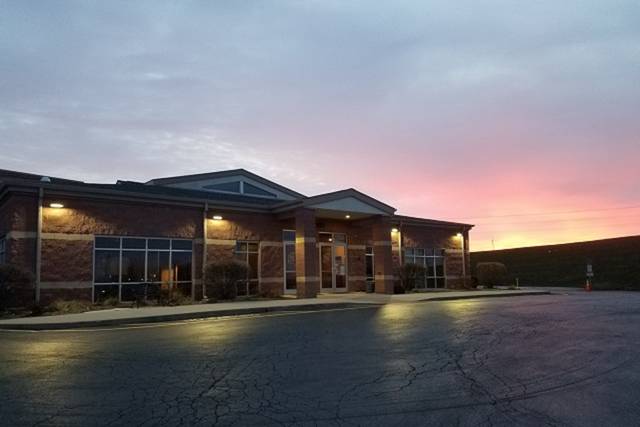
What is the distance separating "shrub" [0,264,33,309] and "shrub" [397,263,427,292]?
63.4ft

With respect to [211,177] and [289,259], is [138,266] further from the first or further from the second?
Answer: [211,177]

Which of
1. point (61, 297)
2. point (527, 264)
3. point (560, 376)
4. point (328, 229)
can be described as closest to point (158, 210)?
point (61, 297)

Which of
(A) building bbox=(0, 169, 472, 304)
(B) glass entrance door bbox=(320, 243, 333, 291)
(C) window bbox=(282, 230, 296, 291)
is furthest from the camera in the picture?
(B) glass entrance door bbox=(320, 243, 333, 291)

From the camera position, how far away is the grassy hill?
43406mm

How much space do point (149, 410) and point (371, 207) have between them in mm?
23620

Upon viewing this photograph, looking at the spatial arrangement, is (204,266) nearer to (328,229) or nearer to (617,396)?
(328,229)

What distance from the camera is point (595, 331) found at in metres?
12.5

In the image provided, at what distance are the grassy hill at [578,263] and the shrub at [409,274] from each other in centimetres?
1698

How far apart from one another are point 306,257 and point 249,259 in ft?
9.23

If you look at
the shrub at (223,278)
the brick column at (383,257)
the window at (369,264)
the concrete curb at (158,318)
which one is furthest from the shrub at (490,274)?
the shrub at (223,278)

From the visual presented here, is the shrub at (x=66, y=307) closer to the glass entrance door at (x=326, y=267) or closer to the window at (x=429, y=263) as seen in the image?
the glass entrance door at (x=326, y=267)

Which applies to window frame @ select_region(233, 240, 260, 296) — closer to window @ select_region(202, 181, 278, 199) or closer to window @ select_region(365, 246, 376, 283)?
window @ select_region(365, 246, 376, 283)

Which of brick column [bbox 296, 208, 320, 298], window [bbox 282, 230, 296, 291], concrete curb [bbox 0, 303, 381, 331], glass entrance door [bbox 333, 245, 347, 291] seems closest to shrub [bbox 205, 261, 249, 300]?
brick column [bbox 296, 208, 320, 298]

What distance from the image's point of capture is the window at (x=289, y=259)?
27.7 metres
